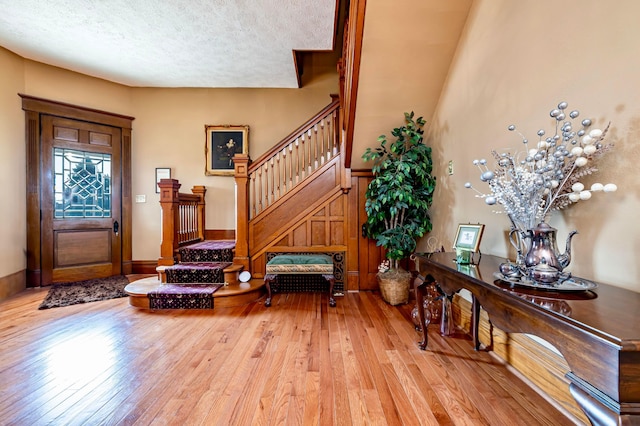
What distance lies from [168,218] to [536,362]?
4.05 meters

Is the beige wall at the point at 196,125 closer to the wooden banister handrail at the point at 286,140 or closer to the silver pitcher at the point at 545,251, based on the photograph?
the wooden banister handrail at the point at 286,140

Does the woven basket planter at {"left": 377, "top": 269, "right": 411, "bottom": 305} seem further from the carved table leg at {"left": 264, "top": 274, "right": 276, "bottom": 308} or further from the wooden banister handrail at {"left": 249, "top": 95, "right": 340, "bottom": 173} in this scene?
the wooden banister handrail at {"left": 249, "top": 95, "right": 340, "bottom": 173}

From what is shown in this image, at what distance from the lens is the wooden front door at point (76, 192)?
413 cm

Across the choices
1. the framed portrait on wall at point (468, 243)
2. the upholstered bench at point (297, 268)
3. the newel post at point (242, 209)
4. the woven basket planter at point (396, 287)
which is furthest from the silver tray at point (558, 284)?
the newel post at point (242, 209)

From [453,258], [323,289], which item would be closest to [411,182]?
[453,258]

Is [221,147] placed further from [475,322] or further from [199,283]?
[475,322]

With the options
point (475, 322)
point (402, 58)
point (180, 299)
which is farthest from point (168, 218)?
point (475, 322)

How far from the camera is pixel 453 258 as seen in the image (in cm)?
206

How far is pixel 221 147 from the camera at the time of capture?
505 cm

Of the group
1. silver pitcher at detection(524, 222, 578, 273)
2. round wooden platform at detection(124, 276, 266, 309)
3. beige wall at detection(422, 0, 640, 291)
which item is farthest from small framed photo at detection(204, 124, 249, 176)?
silver pitcher at detection(524, 222, 578, 273)

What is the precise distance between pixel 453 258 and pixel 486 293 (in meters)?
0.69

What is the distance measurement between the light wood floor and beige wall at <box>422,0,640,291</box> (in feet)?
3.10

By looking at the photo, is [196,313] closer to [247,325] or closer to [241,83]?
[247,325]

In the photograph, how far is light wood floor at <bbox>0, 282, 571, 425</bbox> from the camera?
1.53 metres
